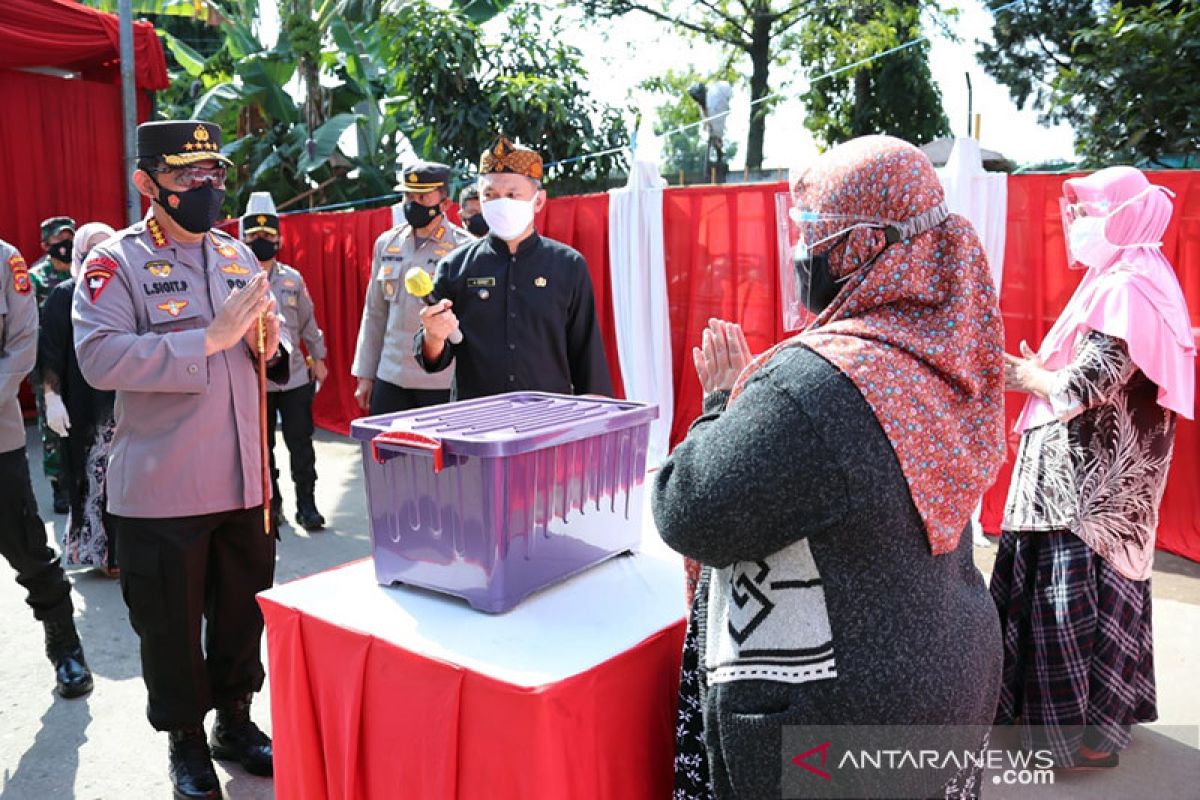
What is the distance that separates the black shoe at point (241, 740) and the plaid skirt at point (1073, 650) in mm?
2466

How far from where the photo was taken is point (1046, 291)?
5312mm

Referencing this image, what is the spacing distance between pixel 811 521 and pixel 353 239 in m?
8.69

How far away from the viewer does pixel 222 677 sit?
3062mm

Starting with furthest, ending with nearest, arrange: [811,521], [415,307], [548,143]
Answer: [548,143] < [415,307] < [811,521]

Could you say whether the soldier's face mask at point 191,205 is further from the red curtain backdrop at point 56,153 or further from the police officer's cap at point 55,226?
the red curtain backdrop at point 56,153

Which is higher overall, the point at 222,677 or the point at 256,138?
the point at 256,138

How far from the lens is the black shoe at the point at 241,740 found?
3.13 metres

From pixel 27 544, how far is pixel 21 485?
224 mm

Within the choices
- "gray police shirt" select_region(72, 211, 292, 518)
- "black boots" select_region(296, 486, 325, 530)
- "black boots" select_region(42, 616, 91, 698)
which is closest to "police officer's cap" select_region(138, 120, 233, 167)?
"gray police shirt" select_region(72, 211, 292, 518)

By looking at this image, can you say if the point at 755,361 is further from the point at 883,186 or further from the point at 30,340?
the point at 30,340

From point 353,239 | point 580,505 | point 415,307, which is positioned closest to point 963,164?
point 415,307

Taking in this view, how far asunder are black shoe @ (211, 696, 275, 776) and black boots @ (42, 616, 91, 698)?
85cm

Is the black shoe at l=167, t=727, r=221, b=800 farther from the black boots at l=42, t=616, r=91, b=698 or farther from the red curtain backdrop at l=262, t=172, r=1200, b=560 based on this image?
the red curtain backdrop at l=262, t=172, r=1200, b=560

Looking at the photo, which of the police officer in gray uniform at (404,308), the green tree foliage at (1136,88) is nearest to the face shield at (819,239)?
the police officer in gray uniform at (404,308)
